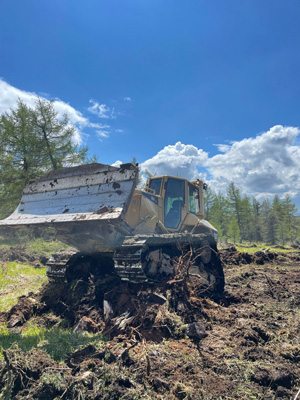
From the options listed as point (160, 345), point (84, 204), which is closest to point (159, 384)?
point (160, 345)

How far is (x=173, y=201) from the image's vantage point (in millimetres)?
7730

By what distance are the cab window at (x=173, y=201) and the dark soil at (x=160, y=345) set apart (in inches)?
105

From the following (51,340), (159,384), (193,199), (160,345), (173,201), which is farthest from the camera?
(193,199)

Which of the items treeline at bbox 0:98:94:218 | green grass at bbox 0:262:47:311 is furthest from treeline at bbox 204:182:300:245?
green grass at bbox 0:262:47:311

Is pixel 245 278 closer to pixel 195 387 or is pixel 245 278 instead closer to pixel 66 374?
pixel 195 387

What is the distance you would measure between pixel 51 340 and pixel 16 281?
4.11 metres

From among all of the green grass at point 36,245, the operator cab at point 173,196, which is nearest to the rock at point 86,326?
the operator cab at point 173,196

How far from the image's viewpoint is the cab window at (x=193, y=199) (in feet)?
26.8

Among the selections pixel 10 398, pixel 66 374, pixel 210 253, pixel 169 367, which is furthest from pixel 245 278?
pixel 10 398

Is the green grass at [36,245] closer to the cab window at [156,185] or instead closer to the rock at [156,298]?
the cab window at [156,185]

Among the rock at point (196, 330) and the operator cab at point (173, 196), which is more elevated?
the operator cab at point (173, 196)

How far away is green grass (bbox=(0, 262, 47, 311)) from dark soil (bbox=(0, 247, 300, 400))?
35.2 inches

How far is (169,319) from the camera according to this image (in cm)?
365

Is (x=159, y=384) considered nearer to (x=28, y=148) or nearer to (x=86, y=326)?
(x=86, y=326)
